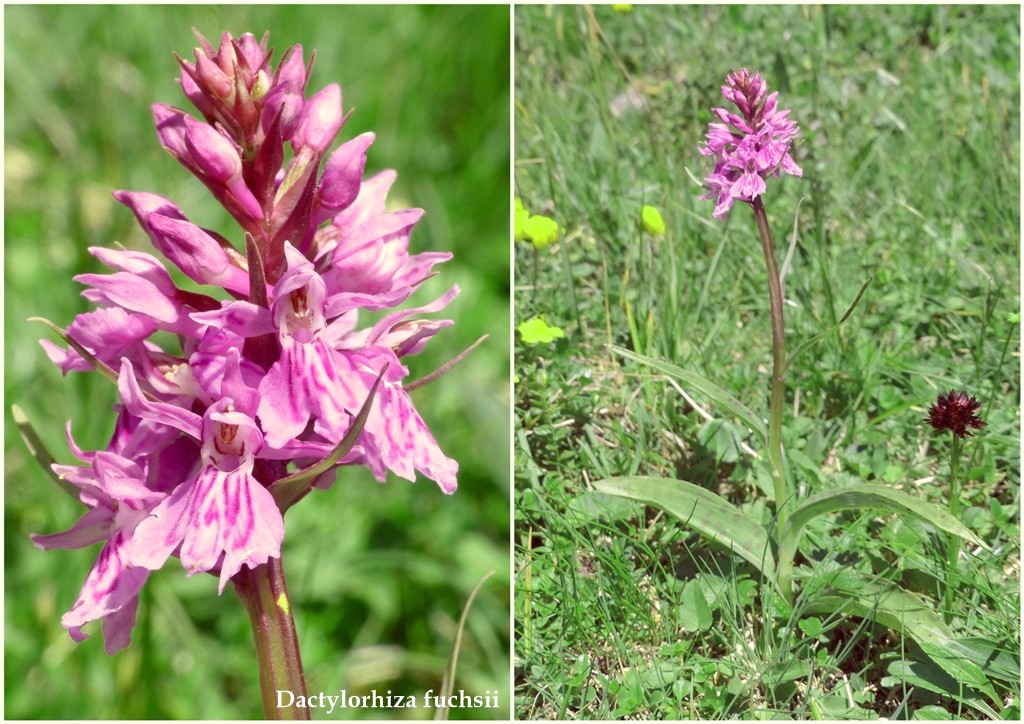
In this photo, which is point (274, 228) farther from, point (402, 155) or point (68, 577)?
point (402, 155)

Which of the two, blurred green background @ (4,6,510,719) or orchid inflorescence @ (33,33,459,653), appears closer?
orchid inflorescence @ (33,33,459,653)

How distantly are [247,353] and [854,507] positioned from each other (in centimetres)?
65

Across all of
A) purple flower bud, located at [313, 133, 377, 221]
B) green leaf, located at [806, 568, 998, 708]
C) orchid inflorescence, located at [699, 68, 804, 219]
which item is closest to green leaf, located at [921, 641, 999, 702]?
green leaf, located at [806, 568, 998, 708]

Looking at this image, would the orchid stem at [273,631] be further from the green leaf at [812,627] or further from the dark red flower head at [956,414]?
the dark red flower head at [956,414]

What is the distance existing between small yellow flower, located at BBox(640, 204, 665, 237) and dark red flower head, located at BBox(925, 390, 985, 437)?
409mm

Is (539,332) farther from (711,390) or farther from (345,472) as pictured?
(345,472)

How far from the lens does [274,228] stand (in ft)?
3.03

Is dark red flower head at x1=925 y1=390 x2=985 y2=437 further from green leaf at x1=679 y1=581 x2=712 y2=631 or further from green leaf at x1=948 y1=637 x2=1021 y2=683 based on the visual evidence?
green leaf at x1=679 y1=581 x2=712 y2=631

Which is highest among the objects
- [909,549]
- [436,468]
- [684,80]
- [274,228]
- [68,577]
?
[684,80]

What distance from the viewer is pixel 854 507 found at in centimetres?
112

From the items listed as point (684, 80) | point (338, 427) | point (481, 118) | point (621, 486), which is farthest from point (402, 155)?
point (338, 427)

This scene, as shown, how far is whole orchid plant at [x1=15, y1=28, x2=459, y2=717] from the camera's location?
35.0 inches

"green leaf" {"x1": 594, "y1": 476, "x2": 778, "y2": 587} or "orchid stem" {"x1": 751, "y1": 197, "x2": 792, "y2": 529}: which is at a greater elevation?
"orchid stem" {"x1": 751, "y1": 197, "x2": 792, "y2": 529}

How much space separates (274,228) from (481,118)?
1605 mm
